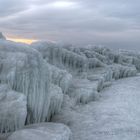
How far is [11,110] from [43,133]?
1754mm

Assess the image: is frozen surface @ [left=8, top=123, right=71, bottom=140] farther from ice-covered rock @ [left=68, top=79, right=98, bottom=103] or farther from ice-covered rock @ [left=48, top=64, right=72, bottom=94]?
ice-covered rock @ [left=68, top=79, right=98, bottom=103]

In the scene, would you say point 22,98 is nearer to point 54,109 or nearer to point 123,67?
point 54,109

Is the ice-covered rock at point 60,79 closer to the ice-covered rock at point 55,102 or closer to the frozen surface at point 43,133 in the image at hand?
the ice-covered rock at point 55,102

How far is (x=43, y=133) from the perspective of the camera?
48.9ft

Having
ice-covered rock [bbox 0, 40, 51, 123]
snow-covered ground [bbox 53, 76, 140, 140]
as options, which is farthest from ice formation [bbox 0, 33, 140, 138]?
snow-covered ground [bbox 53, 76, 140, 140]

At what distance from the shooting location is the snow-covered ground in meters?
17.6

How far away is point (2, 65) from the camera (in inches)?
674

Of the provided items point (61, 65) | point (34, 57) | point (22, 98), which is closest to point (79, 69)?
point (61, 65)

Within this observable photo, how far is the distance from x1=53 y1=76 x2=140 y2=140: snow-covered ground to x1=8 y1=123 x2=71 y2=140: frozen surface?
61.6 inches

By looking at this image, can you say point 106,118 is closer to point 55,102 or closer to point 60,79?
point 55,102

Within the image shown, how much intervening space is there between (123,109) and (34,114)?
623 centimetres

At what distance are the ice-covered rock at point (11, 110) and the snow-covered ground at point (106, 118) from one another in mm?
2980

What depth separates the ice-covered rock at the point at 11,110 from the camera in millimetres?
15531

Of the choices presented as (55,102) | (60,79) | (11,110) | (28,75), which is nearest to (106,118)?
(55,102)
